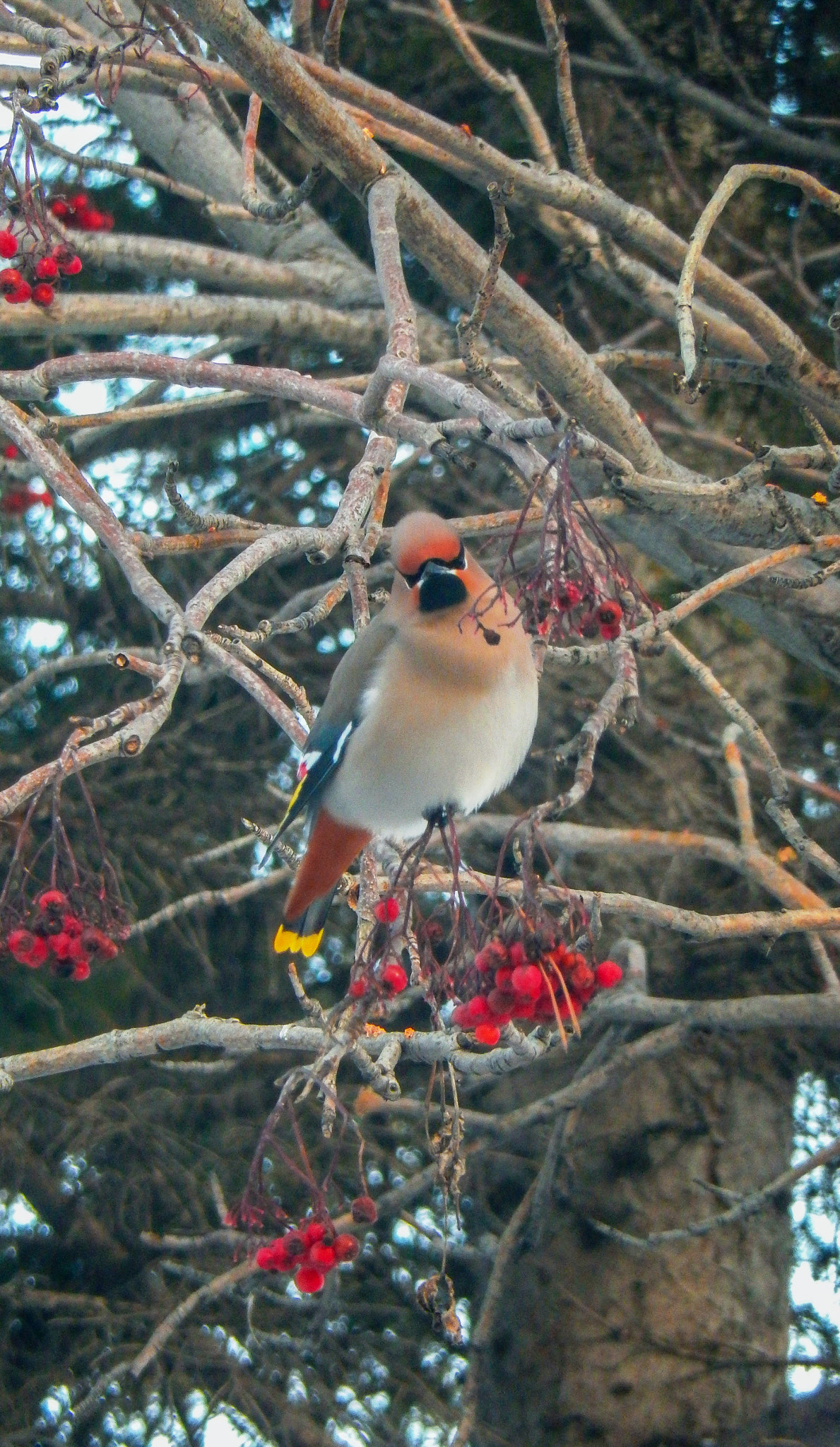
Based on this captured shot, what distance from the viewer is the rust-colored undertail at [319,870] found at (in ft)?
8.84

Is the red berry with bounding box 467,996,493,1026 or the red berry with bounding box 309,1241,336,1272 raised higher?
the red berry with bounding box 467,996,493,1026

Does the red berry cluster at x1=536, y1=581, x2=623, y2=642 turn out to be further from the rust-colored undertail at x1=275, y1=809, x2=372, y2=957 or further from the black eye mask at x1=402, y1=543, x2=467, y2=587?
the rust-colored undertail at x1=275, y1=809, x2=372, y2=957

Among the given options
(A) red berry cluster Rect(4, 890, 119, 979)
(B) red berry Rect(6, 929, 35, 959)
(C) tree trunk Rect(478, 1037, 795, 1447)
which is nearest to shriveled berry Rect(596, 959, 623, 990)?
(A) red berry cluster Rect(4, 890, 119, 979)

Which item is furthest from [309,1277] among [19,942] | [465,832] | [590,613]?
[465,832]

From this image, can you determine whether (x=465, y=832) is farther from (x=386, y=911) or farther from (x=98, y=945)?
(x=386, y=911)

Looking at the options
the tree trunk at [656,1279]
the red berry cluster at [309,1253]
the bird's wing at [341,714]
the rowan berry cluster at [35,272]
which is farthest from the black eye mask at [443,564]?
the tree trunk at [656,1279]

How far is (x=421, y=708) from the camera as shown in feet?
8.13

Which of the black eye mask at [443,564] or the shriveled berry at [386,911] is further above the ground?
the black eye mask at [443,564]

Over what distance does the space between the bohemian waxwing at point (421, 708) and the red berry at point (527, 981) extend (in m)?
0.63

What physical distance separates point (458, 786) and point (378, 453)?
610mm

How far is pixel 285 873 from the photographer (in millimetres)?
3631

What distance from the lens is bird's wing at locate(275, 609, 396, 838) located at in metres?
2.60

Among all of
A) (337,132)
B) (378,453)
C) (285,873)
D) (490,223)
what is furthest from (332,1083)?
(490,223)

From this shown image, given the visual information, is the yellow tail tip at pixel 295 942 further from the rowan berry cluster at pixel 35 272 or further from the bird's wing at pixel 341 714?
the rowan berry cluster at pixel 35 272
